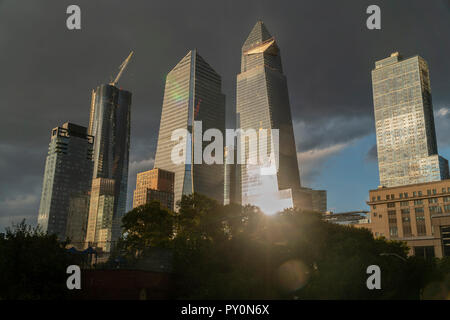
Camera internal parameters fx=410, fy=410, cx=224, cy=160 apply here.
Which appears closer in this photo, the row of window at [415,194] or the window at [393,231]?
the row of window at [415,194]

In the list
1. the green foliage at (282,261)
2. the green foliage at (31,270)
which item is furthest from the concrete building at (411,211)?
the green foliage at (31,270)

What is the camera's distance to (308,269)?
2640 inches

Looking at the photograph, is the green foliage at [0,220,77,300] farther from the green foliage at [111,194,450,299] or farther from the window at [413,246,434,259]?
the window at [413,246,434,259]

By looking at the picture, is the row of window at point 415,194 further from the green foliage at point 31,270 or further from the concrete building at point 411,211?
the green foliage at point 31,270

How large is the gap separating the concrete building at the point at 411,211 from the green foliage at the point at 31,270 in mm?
140654

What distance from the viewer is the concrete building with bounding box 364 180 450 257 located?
16635 cm

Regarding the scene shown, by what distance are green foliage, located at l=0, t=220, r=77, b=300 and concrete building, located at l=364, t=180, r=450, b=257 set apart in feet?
461

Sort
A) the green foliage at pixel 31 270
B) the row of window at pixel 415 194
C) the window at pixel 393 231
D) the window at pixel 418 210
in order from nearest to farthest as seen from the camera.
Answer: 1. the green foliage at pixel 31 270
2. the row of window at pixel 415 194
3. the window at pixel 418 210
4. the window at pixel 393 231

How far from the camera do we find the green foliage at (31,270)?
5144cm

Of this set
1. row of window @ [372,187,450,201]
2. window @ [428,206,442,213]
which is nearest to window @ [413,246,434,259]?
window @ [428,206,442,213]

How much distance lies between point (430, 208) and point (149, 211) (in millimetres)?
128304

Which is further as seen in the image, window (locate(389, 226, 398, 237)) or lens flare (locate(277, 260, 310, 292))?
window (locate(389, 226, 398, 237))

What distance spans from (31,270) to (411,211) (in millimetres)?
159850
